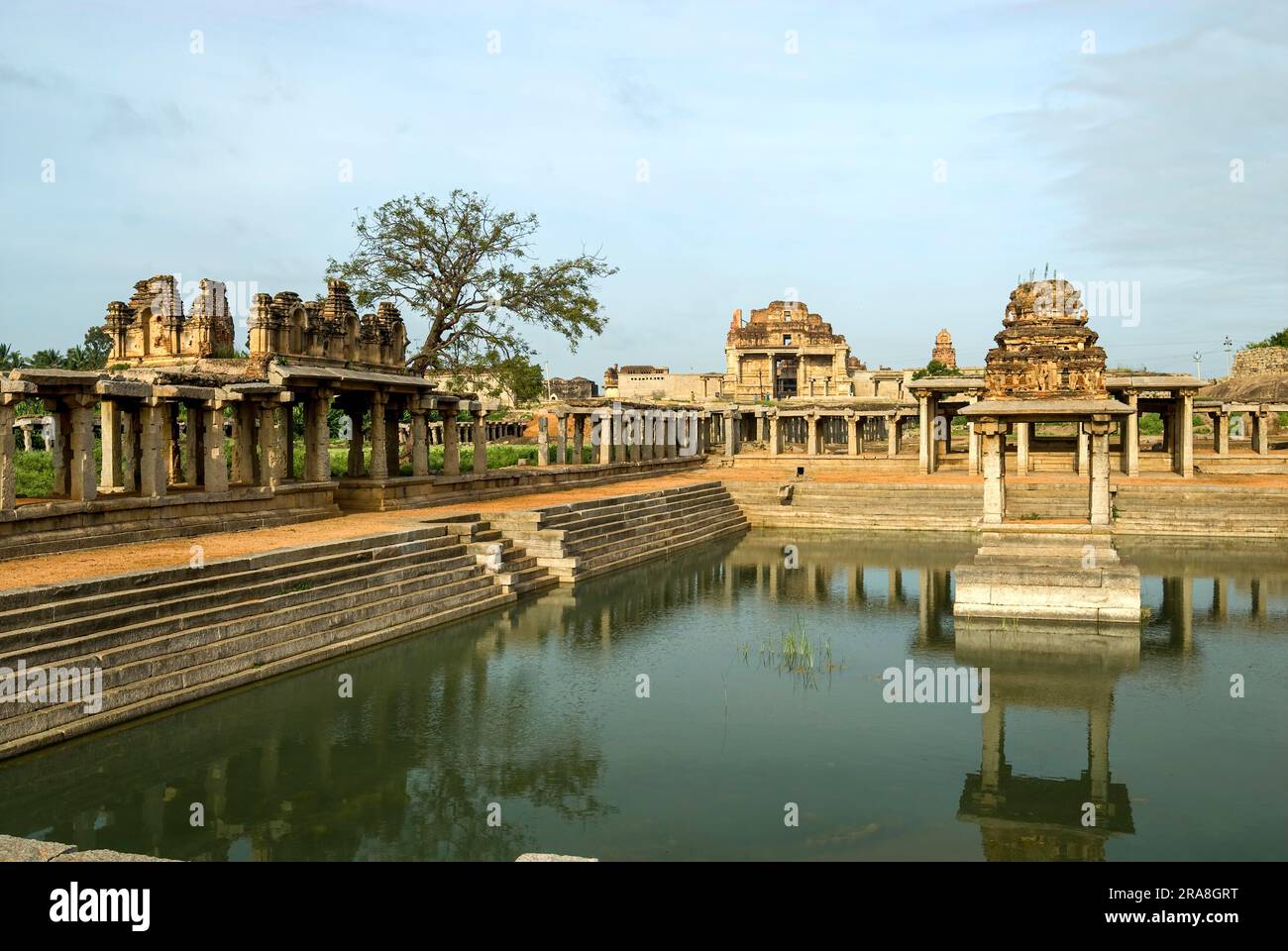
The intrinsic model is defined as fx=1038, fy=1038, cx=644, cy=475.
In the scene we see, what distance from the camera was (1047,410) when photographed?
15469mm

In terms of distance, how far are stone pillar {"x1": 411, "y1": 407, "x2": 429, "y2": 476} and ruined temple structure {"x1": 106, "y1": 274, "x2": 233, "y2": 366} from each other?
6.21 metres

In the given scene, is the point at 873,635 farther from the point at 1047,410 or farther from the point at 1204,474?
the point at 1204,474

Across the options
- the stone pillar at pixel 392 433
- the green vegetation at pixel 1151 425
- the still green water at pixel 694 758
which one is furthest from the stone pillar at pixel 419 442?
the green vegetation at pixel 1151 425

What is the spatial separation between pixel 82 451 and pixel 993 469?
1359cm

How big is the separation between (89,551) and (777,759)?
9.81 meters

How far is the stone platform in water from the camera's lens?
1427 cm

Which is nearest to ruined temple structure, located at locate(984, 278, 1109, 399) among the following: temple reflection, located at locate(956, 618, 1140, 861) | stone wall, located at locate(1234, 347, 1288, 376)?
temple reflection, located at locate(956, 618, 1140, 861)

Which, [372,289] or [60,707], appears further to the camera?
[372,289]

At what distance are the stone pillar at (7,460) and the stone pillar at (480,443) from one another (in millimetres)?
12314

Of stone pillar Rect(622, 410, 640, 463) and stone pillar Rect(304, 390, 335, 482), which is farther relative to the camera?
stone pillar Rect(622, 410, 640, 463)

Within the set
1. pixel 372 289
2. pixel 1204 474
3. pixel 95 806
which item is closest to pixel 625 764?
pixel 95 806

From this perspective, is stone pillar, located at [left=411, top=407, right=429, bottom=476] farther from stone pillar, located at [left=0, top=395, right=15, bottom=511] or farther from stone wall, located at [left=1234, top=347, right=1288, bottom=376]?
stone wall, located at [left=1234, top=347, right=1288, bottom=376]

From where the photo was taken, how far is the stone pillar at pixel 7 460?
1326cm

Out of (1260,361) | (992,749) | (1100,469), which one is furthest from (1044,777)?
(1260,361)
